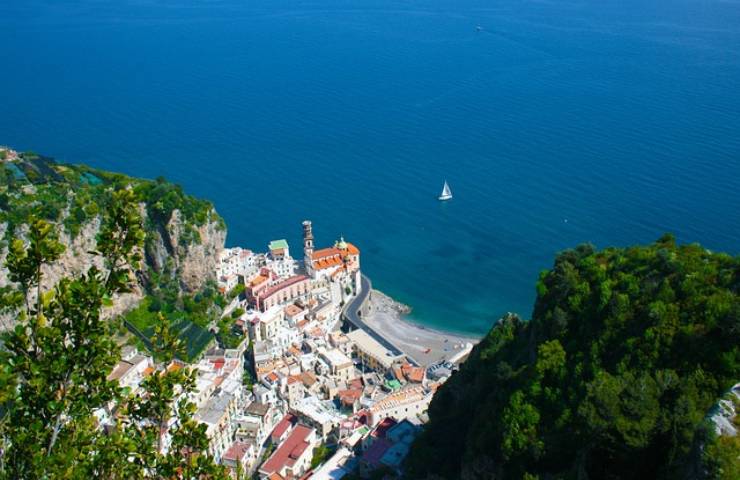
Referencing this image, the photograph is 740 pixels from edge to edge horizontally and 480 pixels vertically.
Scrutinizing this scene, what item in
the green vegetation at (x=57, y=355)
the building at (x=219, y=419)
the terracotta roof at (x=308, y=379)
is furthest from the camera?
the terracotta roof at (x=308, y=379)

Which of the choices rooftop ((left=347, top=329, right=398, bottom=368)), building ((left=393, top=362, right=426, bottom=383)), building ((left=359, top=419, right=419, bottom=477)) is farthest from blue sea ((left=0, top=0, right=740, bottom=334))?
building ((left=359, top=419, right=419, bottom=477))

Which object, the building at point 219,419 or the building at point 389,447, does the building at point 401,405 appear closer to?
the building at point 389,447

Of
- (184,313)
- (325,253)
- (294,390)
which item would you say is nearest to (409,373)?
(294,390)

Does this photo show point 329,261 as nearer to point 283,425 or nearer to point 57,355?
point 283,425

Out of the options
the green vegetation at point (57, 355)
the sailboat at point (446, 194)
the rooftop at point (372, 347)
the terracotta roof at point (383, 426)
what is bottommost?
the rooftop at point (372, 347)

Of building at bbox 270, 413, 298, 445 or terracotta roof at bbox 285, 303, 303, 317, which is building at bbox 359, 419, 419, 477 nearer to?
building at bbox 270, 413, 298, 445

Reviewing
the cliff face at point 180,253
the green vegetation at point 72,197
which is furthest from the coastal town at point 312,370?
the green vegetation at point 72,197
